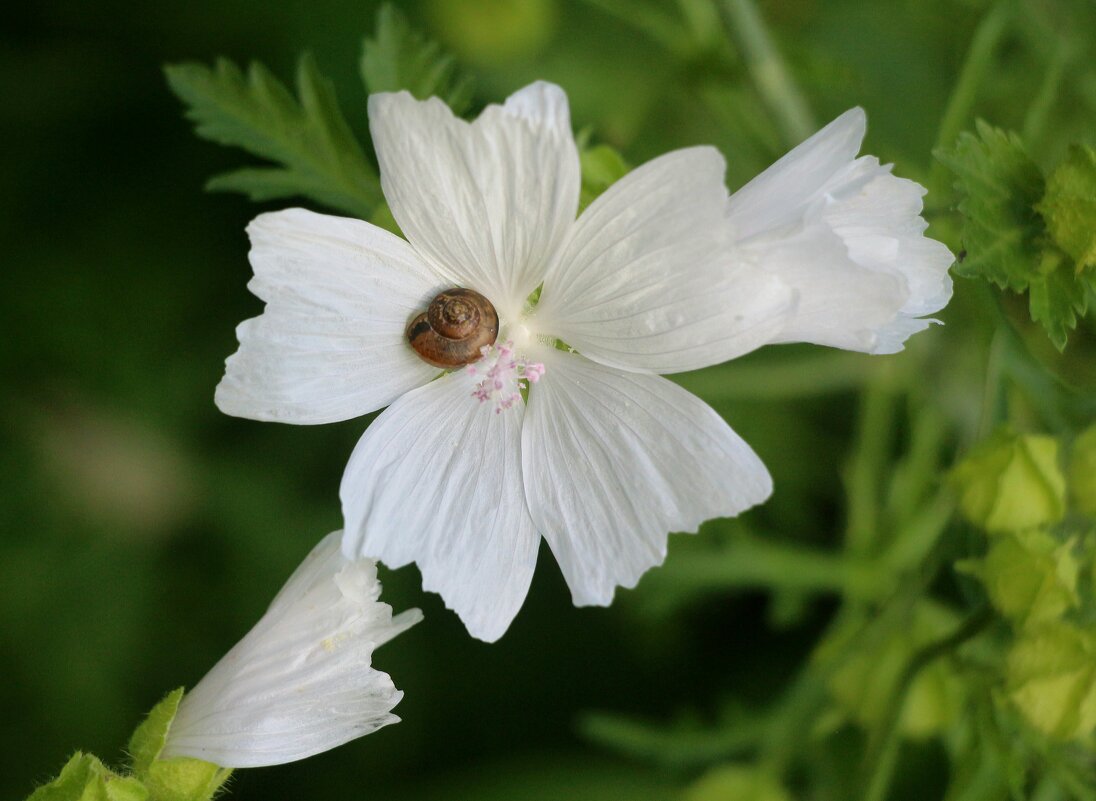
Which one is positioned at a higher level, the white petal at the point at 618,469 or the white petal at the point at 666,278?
the white petal at the point at 666,278

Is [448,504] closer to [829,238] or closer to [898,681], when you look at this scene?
[829,238]

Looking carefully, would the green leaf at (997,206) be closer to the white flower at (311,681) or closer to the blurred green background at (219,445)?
the white flower at (311,681)

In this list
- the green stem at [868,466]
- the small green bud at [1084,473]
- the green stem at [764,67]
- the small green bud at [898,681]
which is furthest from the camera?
the green stem at [868,466]

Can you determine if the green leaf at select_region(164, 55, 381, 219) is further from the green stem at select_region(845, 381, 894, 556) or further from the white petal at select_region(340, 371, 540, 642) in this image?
the green stem at select_region(845, 381, 894, 556)

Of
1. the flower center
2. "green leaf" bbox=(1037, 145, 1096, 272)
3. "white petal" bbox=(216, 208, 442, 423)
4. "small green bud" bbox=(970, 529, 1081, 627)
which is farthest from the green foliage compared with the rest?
"white petal" bbox=(216, 208, 442, 423)

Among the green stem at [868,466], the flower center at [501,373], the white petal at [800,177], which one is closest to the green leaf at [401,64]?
the flower center at [501,373]

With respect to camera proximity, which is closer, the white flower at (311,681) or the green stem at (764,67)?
the white flower at (311,681)

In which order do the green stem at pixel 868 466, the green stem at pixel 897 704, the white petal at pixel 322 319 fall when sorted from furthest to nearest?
the green stem at pixel 868 466
the green stem at pixel 897 704
the white petal at pixel 322 319

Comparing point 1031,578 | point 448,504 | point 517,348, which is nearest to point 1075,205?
point 1031,578
